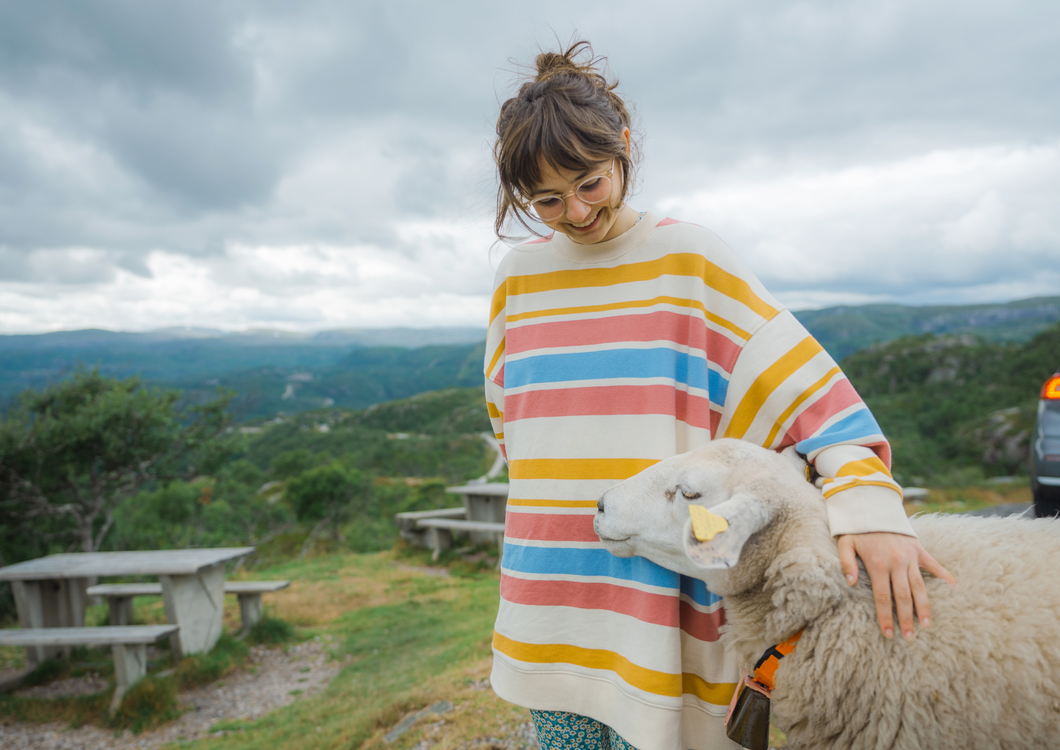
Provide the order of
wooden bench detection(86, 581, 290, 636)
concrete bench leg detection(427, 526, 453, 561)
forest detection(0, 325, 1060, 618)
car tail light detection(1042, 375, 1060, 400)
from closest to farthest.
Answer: car tail light detection(1042, 375, 1060, 400) → wooden bench detection(86, 581, 290, 636) → concrete bench leg detection(427, 526, 453, 561) → forest detection(0, 325, 1060, 618)

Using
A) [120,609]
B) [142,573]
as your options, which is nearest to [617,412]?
[142,573]

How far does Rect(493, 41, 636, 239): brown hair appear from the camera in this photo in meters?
1.30

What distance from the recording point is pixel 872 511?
114 cm

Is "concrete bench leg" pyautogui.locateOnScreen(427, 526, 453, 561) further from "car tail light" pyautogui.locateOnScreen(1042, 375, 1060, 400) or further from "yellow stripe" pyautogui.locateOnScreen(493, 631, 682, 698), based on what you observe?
"yellow stripe" pyautogui.locateOnScreen(493, 631, 682, 698)

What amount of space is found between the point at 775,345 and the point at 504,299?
78 cm

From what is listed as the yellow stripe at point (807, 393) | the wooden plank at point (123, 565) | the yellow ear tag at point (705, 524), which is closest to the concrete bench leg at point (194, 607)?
the wooden plank at point (123, 565)

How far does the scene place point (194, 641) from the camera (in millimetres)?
5848

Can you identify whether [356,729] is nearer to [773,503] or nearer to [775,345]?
[773,503]

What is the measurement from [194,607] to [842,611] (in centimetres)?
647

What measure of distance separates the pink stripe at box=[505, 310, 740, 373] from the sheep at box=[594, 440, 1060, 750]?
10.0 inches

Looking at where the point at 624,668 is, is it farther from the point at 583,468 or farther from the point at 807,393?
the point at 807,393

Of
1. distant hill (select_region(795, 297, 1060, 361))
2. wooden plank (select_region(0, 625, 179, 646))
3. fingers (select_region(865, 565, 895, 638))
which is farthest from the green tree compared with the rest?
distant hill (select_region(795, 297, 1060, 361))

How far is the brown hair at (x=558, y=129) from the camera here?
1302mm

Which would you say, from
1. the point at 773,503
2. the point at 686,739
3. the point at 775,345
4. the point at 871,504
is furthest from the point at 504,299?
the point at 686,739
